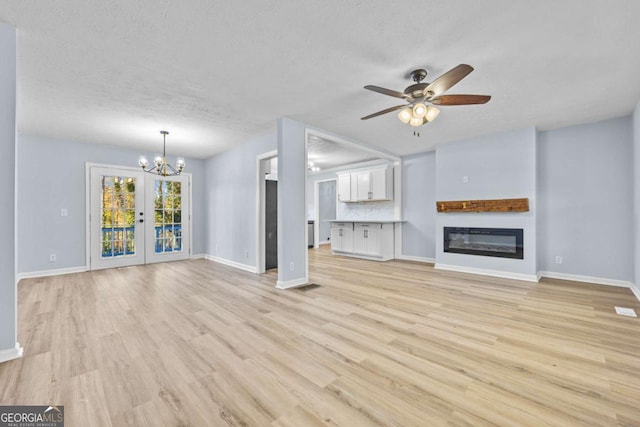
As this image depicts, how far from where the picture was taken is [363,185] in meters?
6.90

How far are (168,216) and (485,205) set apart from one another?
6.72m

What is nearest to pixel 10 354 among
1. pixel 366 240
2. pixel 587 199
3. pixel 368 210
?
pixel 366 240

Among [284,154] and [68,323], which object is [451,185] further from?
[68,323]

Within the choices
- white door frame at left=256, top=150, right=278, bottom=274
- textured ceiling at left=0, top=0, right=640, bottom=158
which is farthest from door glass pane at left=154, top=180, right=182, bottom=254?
white door frame at left=256, top=150, right=278, bottom=274

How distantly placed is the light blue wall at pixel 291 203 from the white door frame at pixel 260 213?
0.98 m

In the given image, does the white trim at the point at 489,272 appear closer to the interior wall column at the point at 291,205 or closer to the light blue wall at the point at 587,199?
the light blue wall at the point at 587,199

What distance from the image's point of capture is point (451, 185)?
5.22 m

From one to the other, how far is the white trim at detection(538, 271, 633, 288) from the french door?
742 cm

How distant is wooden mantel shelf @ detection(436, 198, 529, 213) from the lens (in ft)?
14.3

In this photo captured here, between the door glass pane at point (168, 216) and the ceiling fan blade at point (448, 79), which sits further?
the door glass pane at point (168, 216)

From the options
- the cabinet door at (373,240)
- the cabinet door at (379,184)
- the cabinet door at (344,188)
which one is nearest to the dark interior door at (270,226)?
the cabinet door at (373,240)

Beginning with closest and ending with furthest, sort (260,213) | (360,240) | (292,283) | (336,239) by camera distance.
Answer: (292,283), (260,213), (360,240), (336,239)

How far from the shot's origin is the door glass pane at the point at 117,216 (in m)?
5.41

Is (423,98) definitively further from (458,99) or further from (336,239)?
(336,239)
